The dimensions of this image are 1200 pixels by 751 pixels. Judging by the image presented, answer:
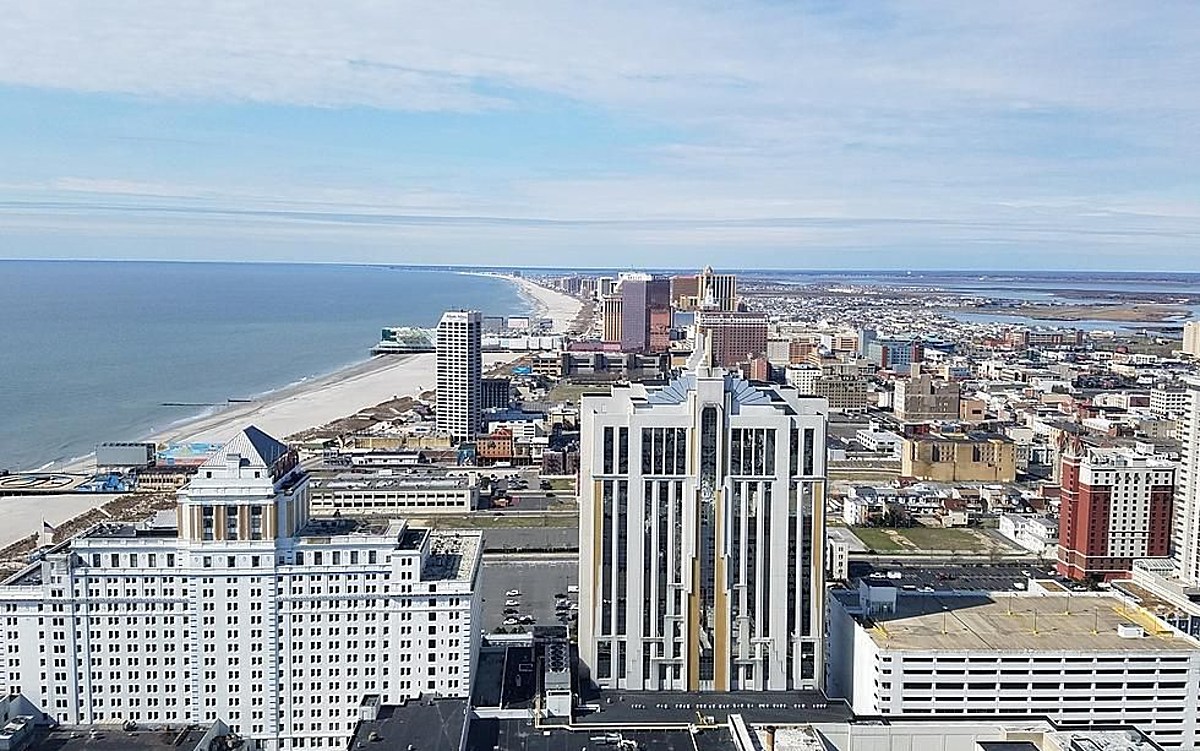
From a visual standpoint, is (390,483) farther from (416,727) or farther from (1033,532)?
(416,727)

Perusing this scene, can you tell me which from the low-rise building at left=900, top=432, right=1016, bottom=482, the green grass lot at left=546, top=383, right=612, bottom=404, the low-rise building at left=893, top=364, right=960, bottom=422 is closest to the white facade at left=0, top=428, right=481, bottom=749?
the low-rise building at left=900, top=432, right=1016, bottom=482

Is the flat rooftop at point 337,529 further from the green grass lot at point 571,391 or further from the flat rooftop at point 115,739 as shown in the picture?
the green grass lot at point 571,391

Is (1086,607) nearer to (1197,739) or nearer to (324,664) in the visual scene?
(1197,739)

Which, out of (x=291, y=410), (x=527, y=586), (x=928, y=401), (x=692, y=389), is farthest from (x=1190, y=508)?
(x=291, y=410)

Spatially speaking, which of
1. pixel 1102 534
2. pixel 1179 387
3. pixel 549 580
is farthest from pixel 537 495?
pixel 1179 387

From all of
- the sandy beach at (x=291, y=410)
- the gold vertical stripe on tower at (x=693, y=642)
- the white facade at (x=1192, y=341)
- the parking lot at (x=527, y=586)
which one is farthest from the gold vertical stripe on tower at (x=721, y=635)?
the white facade at (x=1192, y=341)
